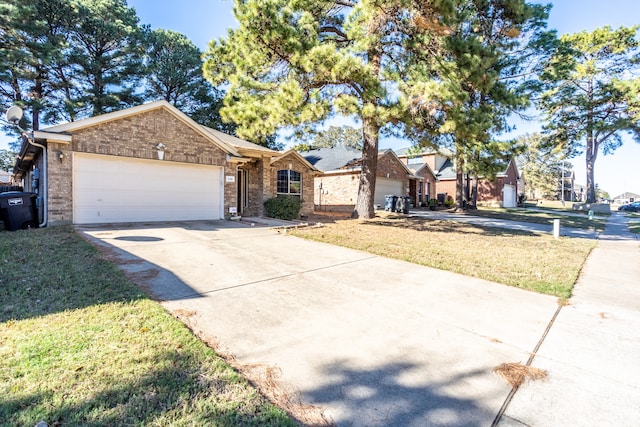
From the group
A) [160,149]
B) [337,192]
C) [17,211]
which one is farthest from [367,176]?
[17,211]

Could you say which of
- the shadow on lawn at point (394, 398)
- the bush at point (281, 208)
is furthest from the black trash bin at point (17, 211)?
the shadow on lawn at point (394, 398)

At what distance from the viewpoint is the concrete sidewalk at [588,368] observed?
6.82ft

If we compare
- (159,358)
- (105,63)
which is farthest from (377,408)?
(105,63)

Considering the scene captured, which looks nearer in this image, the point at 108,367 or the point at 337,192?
the point at 108,367

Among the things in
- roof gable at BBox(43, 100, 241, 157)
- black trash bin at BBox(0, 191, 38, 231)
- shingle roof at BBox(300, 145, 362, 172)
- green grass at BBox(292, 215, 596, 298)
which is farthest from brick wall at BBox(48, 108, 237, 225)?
shingle roof at BBox(300, 145, 362, 172)

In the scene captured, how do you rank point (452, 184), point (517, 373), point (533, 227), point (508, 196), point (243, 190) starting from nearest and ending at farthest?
point (517, 373) → point (533, 227) → point (243, 190) → point (452, 184) → point (508, 196)

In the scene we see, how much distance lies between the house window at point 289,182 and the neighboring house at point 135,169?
2.21 metres

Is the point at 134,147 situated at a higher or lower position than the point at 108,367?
higher

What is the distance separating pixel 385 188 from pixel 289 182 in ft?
31.2

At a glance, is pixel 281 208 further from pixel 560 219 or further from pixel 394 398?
pixel 560 219

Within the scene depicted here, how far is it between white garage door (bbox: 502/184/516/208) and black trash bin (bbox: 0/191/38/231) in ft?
118

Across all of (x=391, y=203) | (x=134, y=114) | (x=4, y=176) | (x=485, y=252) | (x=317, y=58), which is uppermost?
(x=317, y=58)

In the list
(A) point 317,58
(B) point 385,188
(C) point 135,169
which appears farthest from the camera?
(B) point 385,188

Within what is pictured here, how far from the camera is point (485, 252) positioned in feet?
24.8
